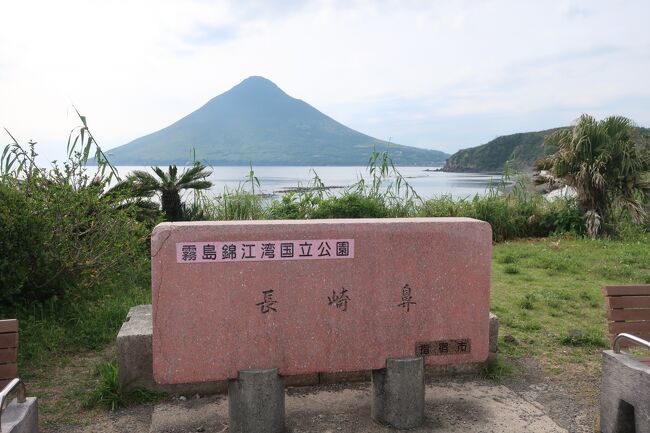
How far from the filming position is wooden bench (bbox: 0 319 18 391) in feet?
8.05

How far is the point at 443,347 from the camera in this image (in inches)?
120

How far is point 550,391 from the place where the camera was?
139 inches

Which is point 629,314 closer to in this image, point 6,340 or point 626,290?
point 626,290

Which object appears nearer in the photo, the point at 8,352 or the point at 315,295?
the point at 8,352

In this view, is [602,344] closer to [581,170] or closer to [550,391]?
[550,391]

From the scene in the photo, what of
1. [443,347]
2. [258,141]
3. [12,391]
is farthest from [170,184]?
[258,141]

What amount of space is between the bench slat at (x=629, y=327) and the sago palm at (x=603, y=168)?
6.47m

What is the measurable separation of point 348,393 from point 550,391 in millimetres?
1327

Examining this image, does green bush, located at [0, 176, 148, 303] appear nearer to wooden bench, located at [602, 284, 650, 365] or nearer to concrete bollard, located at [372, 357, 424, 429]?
concrete bollard, located at [372, 357, 424, 429]

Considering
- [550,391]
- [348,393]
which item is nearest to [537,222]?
[550,391]

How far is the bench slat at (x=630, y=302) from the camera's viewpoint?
3.04 m

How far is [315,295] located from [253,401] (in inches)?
24.7

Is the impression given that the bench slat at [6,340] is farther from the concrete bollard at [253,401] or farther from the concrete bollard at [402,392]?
the concrete bollard at [402,392]

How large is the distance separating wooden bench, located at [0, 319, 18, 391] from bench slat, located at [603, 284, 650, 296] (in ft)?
10.1
